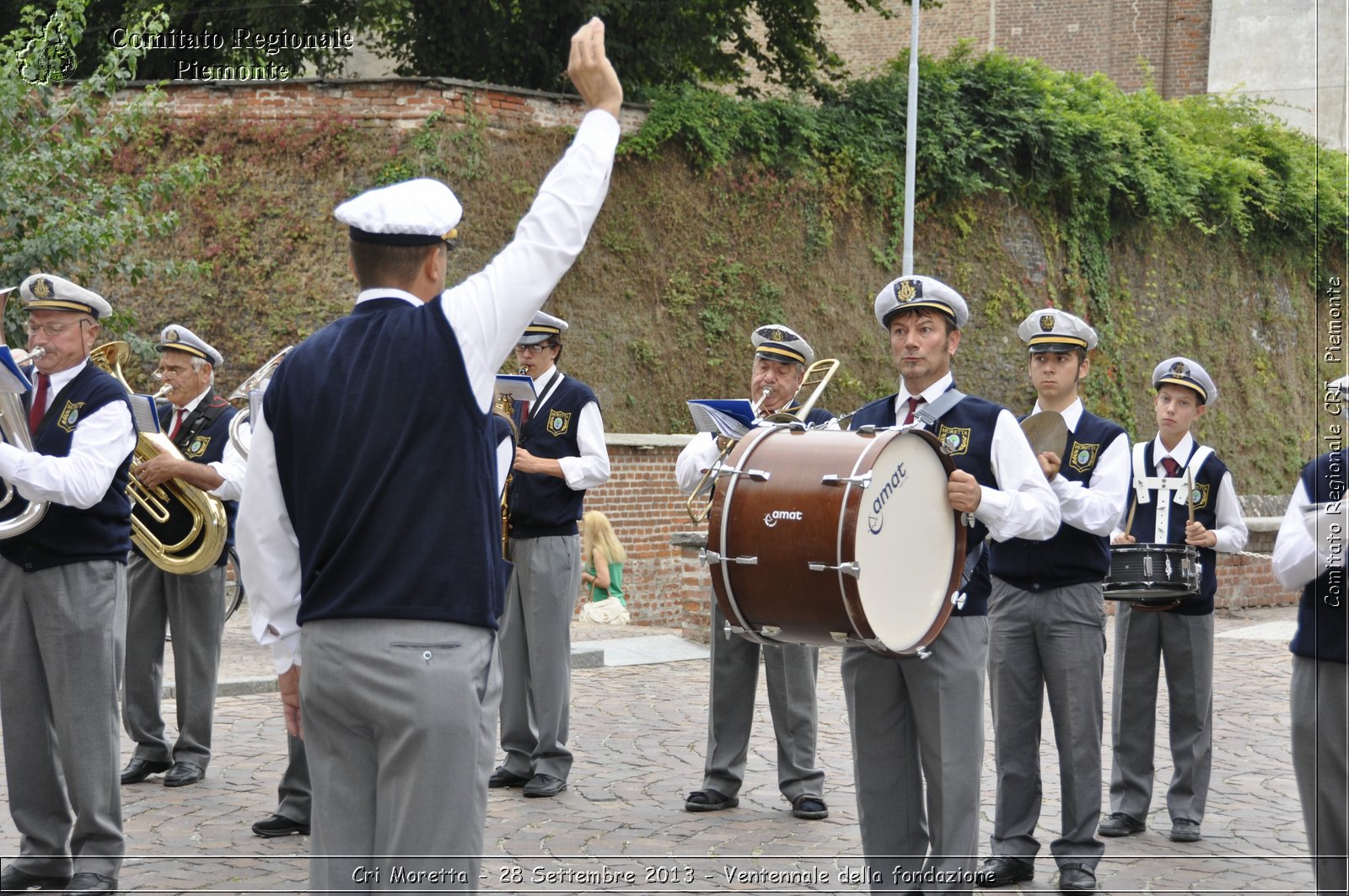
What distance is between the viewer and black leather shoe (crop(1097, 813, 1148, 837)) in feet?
23.0

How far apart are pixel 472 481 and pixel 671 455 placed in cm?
1362

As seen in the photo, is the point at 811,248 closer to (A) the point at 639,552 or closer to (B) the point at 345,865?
(A) the point at 639,552

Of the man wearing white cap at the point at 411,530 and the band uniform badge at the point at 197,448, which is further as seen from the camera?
the band uniform badge at the point at 197,448

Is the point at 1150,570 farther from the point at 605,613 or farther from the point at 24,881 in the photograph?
the point at 605,613

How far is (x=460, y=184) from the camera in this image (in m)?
17.2

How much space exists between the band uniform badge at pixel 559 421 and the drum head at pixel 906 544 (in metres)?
3.19

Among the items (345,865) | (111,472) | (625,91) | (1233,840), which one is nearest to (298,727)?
(345,865)

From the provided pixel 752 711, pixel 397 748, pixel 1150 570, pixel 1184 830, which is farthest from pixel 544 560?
pixel 397 748

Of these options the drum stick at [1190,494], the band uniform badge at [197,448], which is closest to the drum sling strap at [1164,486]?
the drum stick at [1190,494]

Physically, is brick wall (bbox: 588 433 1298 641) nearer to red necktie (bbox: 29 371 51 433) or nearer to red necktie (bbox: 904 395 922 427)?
red necktie (bbox: 29 371 51 433)

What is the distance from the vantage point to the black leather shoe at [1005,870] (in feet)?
19.7

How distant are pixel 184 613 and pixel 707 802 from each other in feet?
10.0

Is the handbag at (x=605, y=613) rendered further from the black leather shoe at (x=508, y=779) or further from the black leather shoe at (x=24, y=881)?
the black leather shoe at (x=24, y=881)

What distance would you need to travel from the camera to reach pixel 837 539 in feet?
15.3
